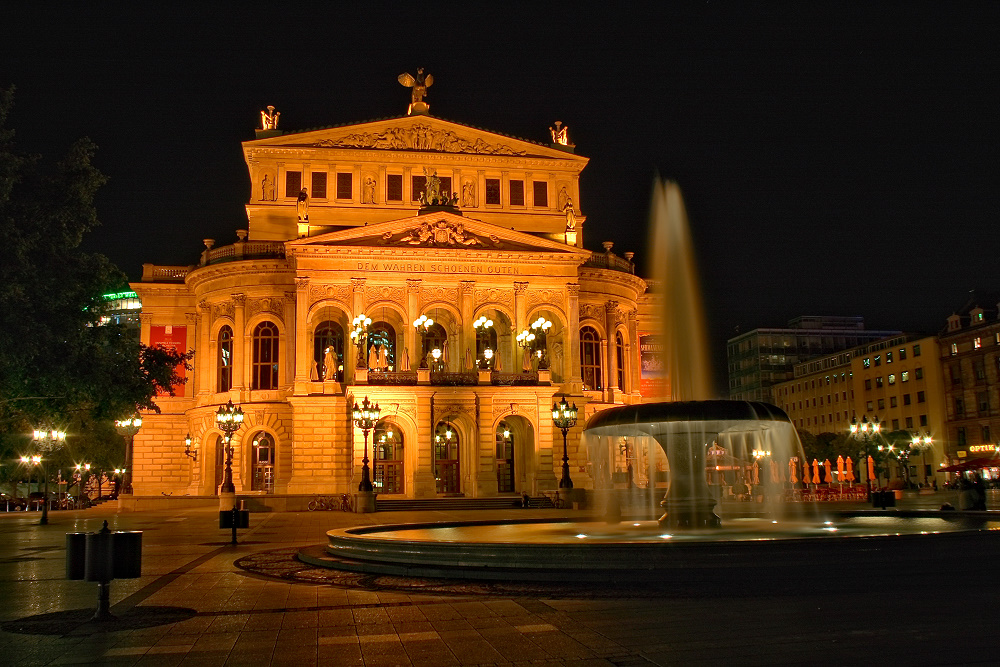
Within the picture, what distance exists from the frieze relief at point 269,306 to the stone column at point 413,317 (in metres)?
8.08

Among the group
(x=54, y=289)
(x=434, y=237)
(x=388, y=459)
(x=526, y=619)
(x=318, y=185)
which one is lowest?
(x=526, y=619)

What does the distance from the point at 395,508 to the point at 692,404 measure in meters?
26.4

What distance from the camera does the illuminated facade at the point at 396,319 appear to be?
49844 millimetres

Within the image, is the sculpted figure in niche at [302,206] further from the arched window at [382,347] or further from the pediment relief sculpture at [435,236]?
the arched window at [382,347]

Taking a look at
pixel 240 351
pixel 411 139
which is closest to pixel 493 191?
pixel 411 139

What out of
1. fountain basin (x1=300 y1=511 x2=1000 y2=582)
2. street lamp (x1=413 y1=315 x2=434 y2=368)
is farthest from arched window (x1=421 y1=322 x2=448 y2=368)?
fountain basin (x1=300 y1=511 x2=1000 y2=582)

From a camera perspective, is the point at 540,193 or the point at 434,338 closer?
the point at 434,338

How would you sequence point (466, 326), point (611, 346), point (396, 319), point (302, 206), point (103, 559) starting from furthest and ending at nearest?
point (611, 346)
point (396, 319)
point (302, 206)
point (466, 326)
point (103, 559)

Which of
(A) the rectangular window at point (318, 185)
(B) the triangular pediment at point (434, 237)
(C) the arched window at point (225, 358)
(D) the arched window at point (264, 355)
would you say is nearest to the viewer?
(B) the triangular pediment at point (434, 237)

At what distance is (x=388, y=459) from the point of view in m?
51.2

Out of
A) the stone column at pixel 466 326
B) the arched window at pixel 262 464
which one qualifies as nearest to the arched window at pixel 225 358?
the arched window at pixel 262 464

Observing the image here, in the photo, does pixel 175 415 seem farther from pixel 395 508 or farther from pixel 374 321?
pixel 395 508

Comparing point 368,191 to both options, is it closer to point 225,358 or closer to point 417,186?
point 417,186

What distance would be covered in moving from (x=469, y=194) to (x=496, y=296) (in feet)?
27.0
